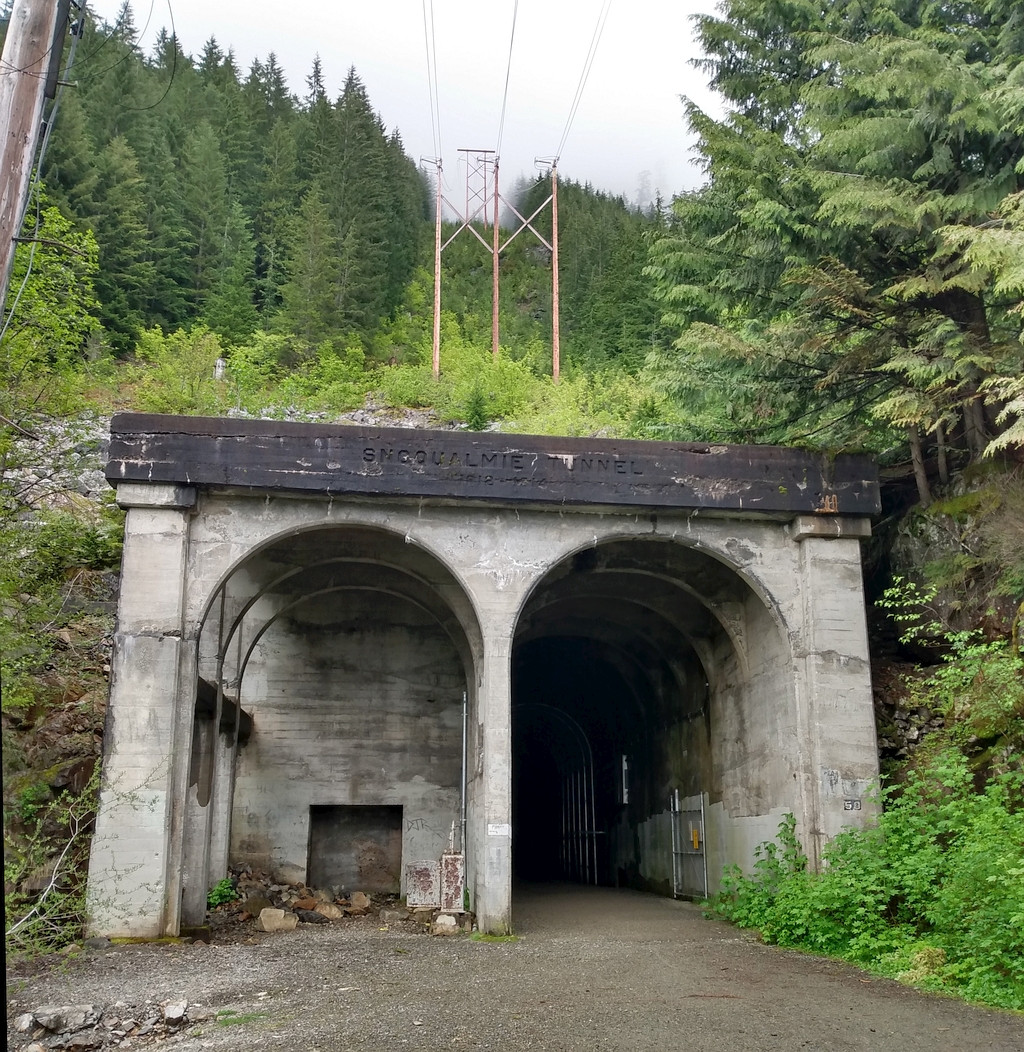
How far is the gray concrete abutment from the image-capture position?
12906 millimetres

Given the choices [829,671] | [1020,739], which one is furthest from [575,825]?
[1020,739]

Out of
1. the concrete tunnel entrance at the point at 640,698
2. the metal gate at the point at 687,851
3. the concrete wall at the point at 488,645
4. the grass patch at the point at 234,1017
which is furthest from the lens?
the metal gate at the point at 687,851

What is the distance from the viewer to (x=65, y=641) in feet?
53.3

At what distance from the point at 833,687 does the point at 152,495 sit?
9.19 m

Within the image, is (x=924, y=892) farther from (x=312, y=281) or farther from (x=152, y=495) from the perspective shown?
(x=312, y=281)

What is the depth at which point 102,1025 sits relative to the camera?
7977 mm

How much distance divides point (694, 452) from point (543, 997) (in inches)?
298

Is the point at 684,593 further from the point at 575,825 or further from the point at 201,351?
the point at 201,351

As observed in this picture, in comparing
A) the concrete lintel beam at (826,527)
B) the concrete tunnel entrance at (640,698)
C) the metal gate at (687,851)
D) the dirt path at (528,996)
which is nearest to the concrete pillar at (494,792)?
the dirt path at (528,996)

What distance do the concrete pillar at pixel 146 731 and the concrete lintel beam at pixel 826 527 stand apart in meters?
8.09

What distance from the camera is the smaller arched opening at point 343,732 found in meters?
17.6

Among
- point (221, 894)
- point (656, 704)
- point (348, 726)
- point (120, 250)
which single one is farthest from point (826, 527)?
point (120, 250)

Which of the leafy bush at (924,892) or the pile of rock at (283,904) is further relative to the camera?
the pile of rock at (283,904)

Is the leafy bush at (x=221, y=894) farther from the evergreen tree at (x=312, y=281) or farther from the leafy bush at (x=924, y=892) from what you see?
the evergreen tree at (x=312, y=281)
